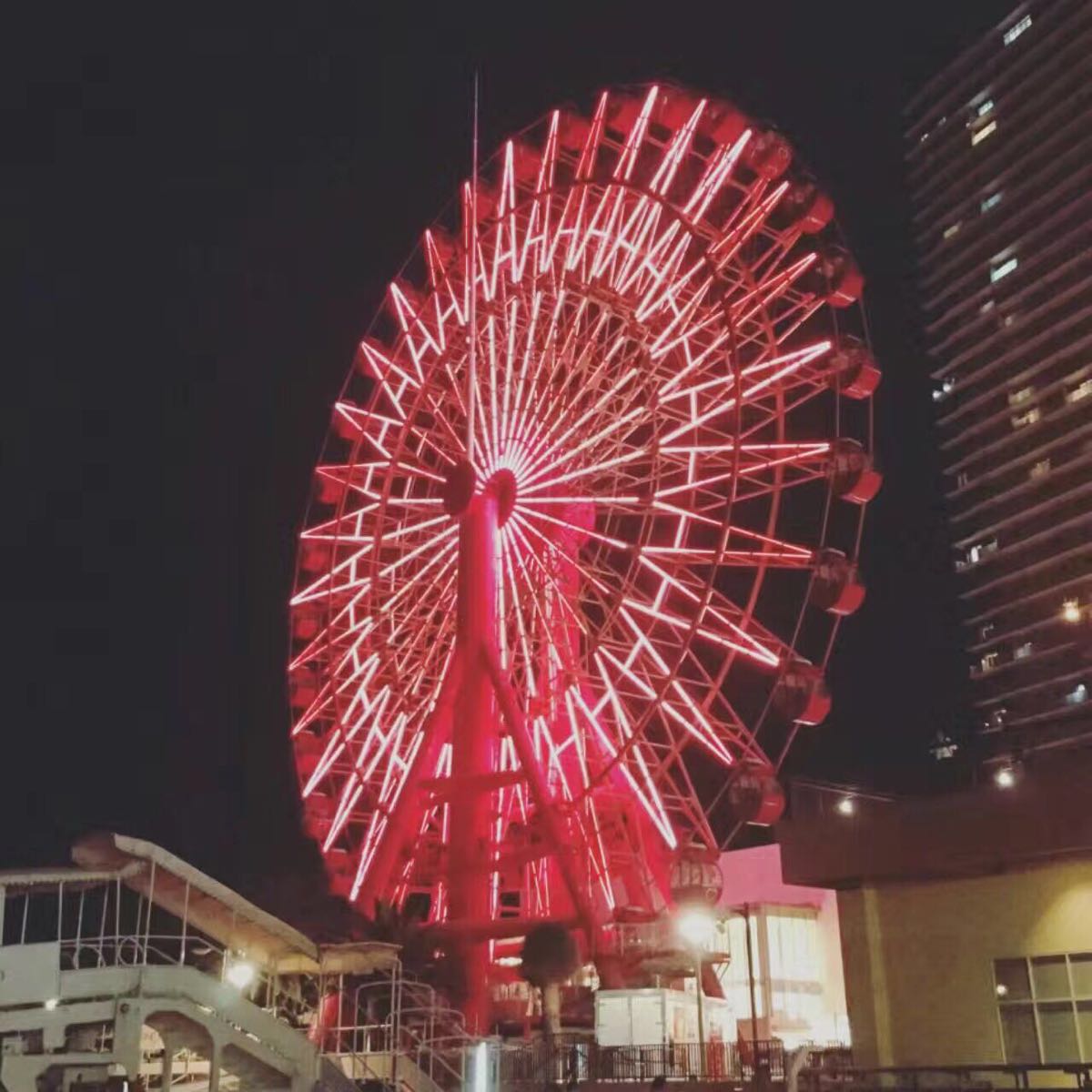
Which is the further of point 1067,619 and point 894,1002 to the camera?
point 1067,619

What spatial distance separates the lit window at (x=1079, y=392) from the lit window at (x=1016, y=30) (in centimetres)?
3011

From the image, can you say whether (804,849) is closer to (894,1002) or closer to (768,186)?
(894,1002)

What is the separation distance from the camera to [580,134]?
37469 mm

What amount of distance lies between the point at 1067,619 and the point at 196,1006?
3382 inches

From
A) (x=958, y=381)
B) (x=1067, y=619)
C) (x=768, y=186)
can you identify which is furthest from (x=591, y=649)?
(x=958, y=381)

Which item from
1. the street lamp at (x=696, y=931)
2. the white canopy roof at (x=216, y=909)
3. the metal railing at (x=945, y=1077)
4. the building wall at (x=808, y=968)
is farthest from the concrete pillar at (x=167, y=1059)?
the building wall at (x=808, y=968)

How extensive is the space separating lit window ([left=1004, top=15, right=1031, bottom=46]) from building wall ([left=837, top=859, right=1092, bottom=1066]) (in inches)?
4035

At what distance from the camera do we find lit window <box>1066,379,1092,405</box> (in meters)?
100

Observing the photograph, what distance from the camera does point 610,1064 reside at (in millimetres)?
26297

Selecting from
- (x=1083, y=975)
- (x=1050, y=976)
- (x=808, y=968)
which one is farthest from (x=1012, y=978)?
(x=808, y=968)

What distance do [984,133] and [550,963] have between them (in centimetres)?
10072

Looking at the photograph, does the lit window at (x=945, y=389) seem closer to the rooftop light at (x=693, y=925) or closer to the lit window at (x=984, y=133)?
the lit window at (x=984, y=133)

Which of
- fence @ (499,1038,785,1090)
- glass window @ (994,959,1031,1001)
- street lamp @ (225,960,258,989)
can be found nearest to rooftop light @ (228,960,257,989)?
street lamp @ (225,960,258,989)

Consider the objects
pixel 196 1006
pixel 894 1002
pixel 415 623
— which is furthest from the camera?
pixel 415 623
